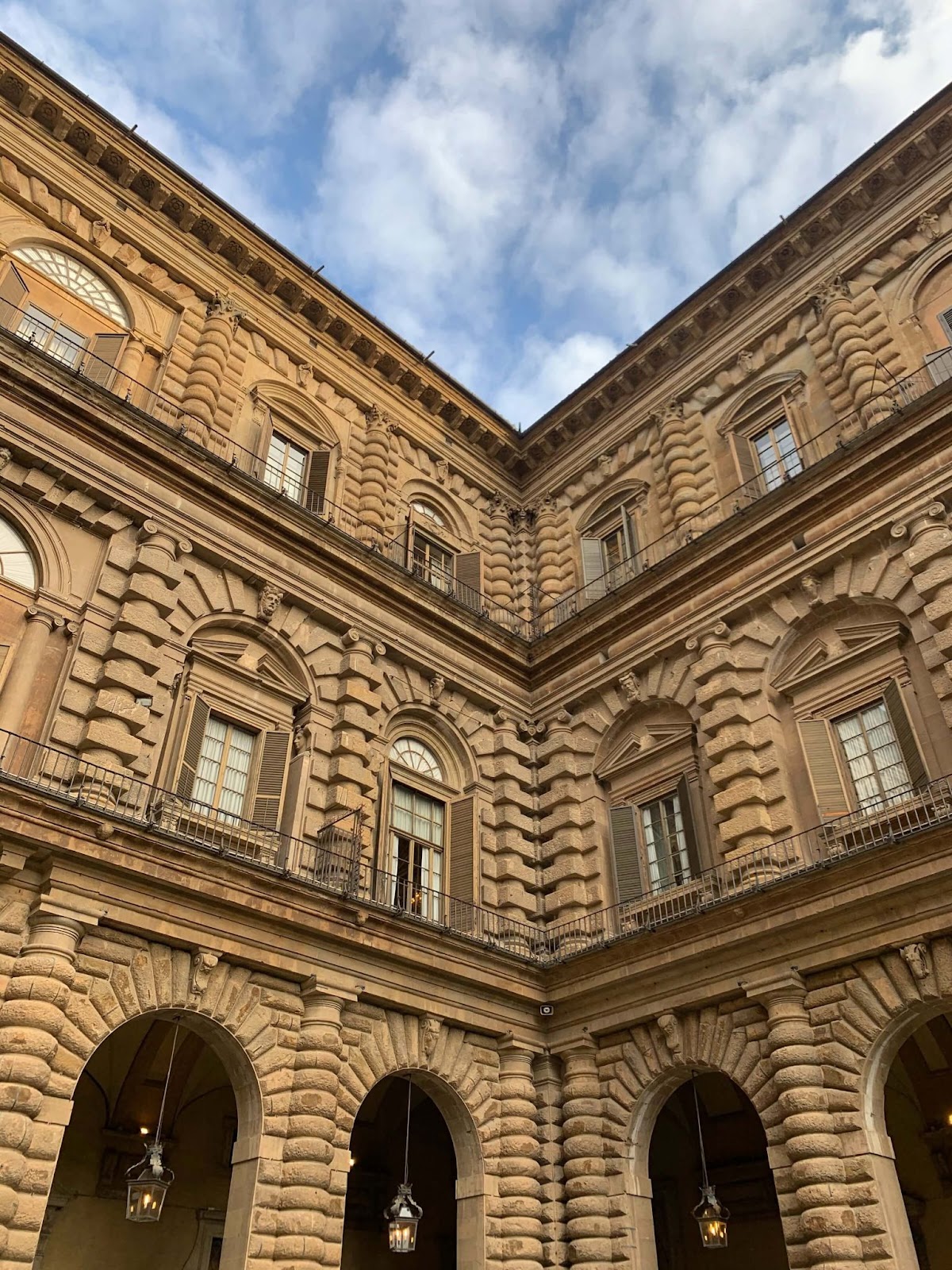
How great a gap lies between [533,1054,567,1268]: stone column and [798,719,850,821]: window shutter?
6089 mm

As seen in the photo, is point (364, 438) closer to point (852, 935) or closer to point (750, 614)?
point (750, 614)

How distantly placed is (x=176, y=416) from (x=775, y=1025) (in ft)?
44.5

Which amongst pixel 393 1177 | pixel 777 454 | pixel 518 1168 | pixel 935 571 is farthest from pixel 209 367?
pixel 393 1177

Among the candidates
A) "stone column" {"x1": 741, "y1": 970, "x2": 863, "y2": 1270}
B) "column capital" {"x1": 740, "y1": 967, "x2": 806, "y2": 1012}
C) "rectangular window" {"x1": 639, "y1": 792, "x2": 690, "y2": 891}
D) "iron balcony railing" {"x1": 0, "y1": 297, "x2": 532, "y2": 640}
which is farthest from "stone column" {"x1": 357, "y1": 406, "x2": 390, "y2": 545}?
"stone column" {"x1": 741, "y1": 970, "x2": 863, "y2": 1270}

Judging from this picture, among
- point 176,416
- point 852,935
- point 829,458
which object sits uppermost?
point 176,416

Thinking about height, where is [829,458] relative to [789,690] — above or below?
above

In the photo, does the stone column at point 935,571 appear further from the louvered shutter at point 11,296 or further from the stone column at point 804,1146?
the louvered shutter at point 11,296

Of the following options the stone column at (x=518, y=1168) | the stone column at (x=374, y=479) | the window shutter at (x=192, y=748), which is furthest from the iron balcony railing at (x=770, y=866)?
the stone column at (x=374, y=479)

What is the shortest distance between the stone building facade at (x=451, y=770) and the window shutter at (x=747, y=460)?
7 centimetres

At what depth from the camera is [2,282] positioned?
16.4 metres

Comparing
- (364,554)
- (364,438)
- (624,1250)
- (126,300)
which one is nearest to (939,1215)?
(624,1250)

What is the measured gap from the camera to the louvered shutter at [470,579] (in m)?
21.8

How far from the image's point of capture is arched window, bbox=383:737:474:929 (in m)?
16.6

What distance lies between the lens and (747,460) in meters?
20.0
